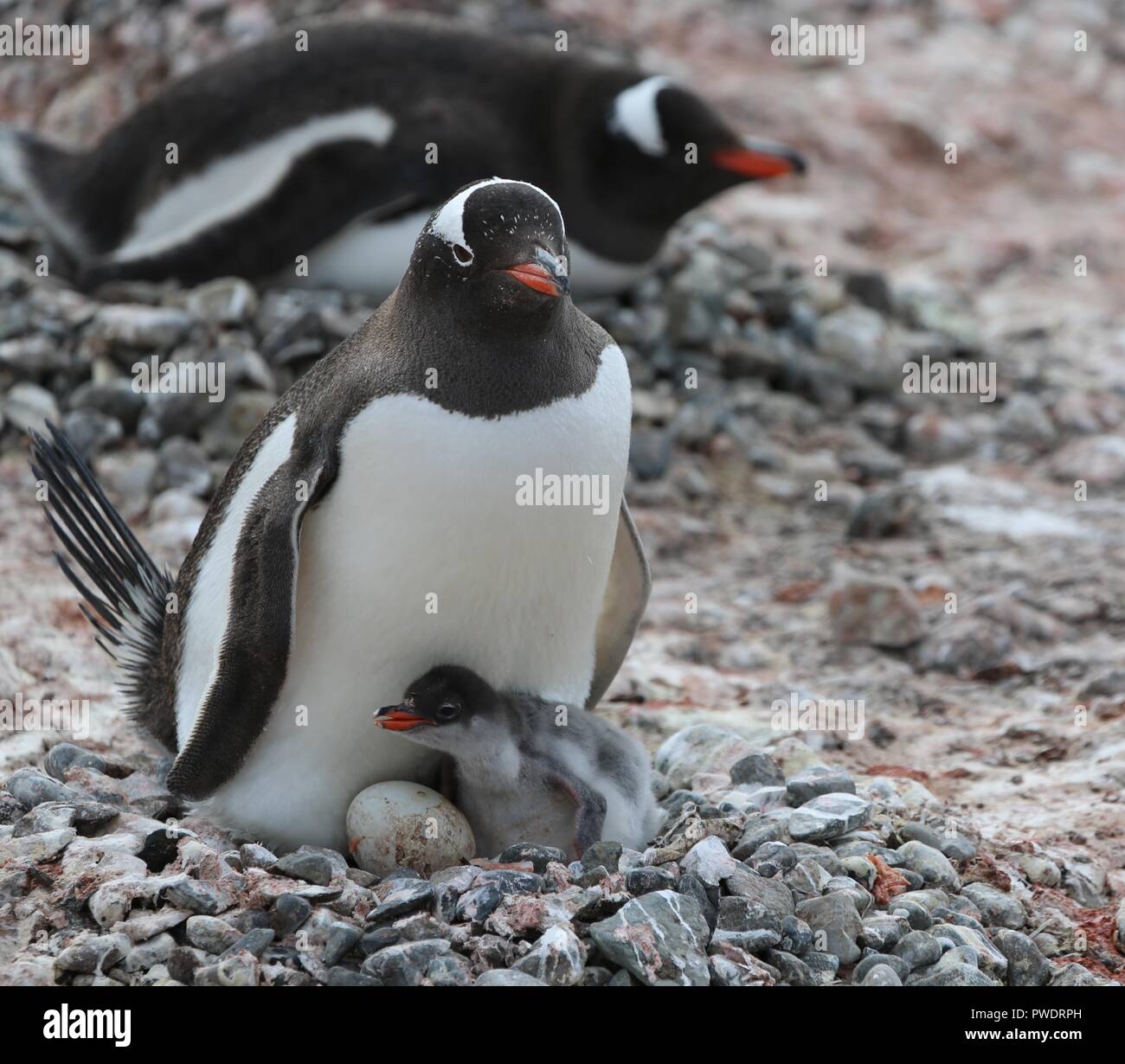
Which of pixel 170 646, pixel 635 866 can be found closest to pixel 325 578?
pixel 170 646

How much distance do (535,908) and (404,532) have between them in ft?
2.38

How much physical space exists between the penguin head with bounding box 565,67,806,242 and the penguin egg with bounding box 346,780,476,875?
12.3ft

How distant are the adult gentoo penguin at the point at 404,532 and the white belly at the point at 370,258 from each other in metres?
3.01

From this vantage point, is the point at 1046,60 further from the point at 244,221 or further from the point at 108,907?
the point at 108,907

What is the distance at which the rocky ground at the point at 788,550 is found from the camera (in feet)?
8.50

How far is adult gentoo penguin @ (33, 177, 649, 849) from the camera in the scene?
2807 mm

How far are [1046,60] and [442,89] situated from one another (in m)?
5.48

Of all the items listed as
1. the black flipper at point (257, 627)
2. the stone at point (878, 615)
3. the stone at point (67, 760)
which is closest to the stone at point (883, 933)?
the black flipper at point (257, 627)

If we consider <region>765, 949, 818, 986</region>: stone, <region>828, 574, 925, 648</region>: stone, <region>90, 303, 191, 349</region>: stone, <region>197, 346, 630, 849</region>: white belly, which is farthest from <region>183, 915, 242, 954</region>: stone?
<region>90, 303, 191, 349</region>: stone

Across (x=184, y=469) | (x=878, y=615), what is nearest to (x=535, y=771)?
(x=878, y=615)

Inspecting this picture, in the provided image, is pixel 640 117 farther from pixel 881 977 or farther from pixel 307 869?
pixel 881 977

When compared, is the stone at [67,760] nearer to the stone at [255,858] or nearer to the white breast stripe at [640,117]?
the stone at [255,858]

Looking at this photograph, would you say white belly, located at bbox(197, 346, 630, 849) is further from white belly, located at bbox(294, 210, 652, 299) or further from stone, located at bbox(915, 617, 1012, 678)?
white belly, located at bbox(294, 210, 652, 299)

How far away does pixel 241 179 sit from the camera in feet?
20.5
